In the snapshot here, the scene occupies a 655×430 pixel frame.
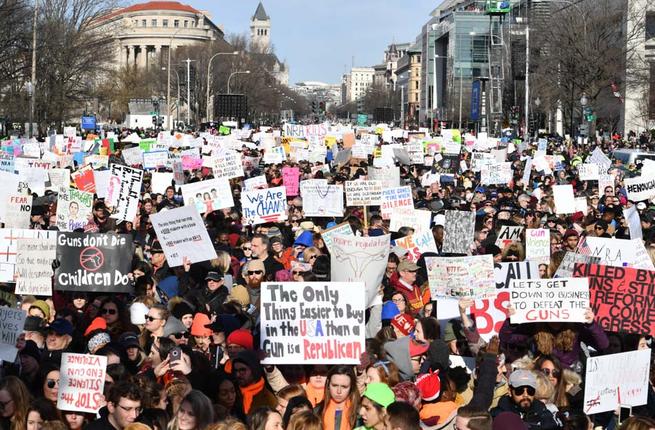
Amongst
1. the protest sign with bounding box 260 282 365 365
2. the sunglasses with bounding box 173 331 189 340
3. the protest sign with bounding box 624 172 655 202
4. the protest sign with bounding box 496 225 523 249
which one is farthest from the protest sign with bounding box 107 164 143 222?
the protest sign with bounding box 260 282 365 365

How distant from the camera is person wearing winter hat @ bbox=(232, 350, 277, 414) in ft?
24.4

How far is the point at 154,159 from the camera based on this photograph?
26938mm

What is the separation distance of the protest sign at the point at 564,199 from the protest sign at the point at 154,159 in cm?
1110

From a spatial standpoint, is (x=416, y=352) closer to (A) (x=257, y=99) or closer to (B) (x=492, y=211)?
(B) (x=492, y=211)

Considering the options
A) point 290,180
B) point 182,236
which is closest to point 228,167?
point 290,180

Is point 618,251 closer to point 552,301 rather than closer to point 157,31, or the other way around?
point 552,301

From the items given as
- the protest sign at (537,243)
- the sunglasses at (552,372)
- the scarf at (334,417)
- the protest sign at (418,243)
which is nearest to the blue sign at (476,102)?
the protest sign at (418,243)

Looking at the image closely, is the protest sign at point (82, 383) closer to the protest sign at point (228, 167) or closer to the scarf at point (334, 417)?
the scarf at point (334, 417)

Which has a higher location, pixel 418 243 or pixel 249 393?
pixel 418 243

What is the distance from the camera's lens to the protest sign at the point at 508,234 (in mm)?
14000

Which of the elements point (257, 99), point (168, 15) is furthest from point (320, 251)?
point (168, 15)

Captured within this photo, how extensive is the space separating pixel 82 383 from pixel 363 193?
36.3 feet

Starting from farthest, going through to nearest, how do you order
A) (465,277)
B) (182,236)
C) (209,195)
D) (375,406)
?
(209,195), (182,236), (465,277), (375,406)

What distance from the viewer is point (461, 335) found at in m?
9.01
